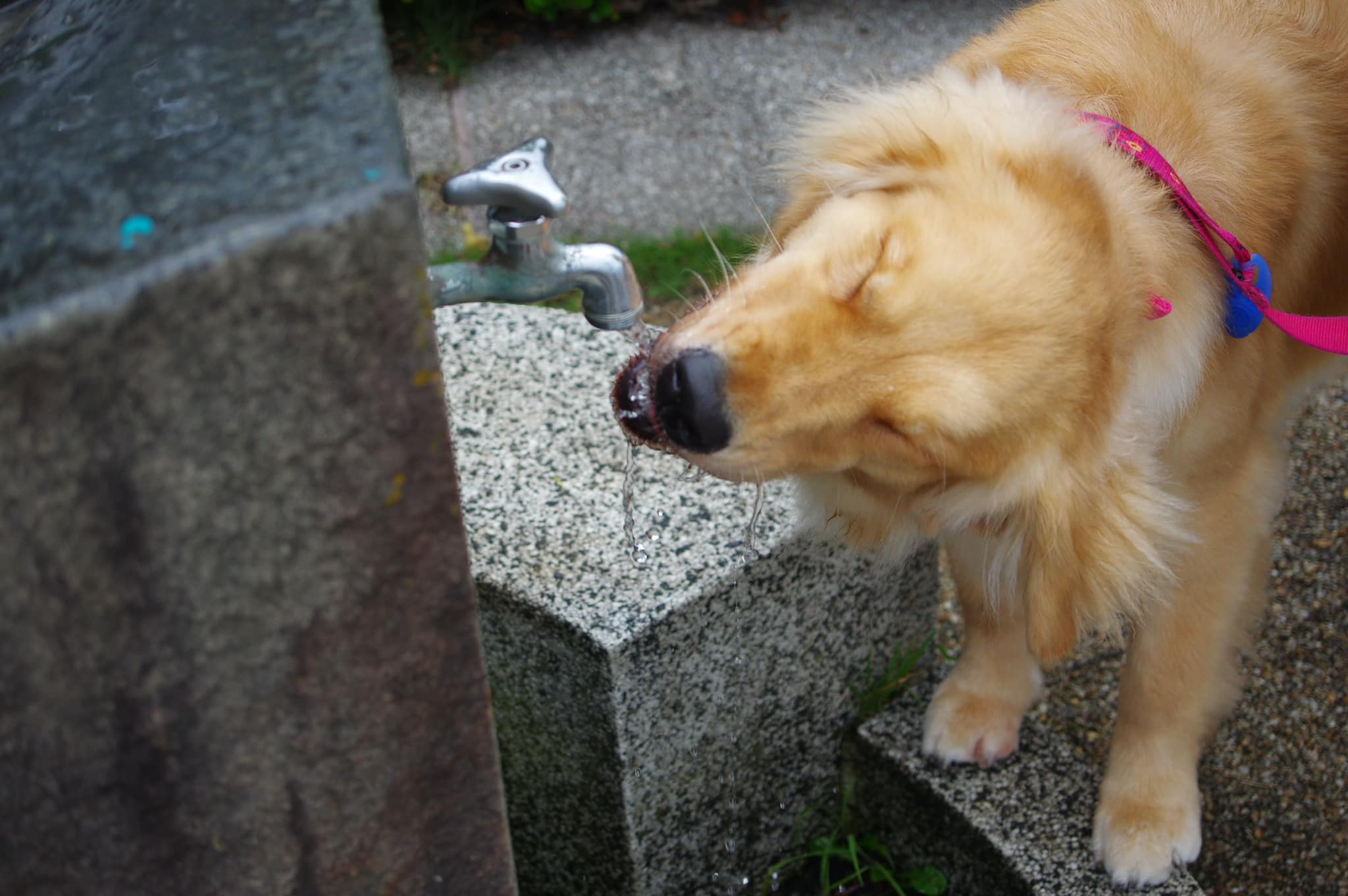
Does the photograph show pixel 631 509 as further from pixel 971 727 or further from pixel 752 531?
pixel 971 727

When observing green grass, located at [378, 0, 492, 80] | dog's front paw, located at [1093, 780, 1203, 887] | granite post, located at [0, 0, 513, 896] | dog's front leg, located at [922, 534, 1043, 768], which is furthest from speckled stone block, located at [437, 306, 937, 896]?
green grass, located at [378, 0, 492, 80]

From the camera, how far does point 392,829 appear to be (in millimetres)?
1244

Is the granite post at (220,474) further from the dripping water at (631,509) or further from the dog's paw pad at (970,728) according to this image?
the dog's paw pad at (970,728)

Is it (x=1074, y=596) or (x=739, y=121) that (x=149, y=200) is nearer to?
(x=1074, y=596)

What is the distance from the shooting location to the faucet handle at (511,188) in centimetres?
170

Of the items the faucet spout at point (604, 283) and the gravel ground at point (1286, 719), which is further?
the gravel ground at point (1286, 719)

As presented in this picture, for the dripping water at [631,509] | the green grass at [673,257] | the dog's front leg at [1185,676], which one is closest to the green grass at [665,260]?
the green grass at [673,257]

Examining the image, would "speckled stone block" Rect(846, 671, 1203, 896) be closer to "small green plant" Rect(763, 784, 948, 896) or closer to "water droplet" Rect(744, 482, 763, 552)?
"small green plant" Rect(763, 784, 948, 896)

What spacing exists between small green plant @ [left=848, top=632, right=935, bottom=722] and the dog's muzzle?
3.30ft

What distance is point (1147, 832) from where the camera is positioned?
7.02 feet

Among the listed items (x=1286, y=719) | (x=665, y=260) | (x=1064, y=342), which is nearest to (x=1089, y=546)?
(x=1064, y=342)

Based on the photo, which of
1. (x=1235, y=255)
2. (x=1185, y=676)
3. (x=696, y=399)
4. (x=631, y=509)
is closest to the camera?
(x=696, y=399)

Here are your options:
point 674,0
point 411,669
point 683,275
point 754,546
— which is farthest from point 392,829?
point 674,0

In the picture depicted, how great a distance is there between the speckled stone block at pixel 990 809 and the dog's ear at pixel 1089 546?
23.0 inches
